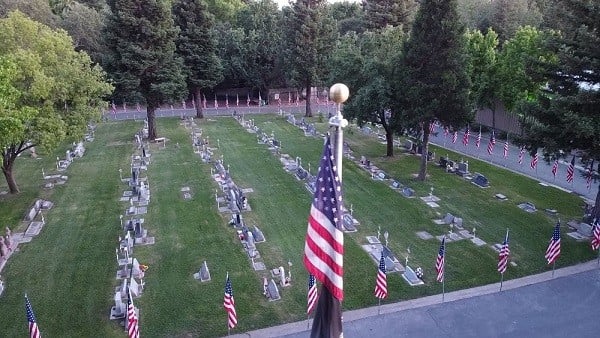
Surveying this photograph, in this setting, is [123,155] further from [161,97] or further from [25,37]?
[25,37]

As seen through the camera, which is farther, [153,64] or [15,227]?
[153,64]

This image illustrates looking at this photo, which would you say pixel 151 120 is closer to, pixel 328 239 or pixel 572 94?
pixel 572 94

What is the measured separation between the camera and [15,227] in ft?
72.5

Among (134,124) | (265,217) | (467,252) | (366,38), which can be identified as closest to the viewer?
(467,252)

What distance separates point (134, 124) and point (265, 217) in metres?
27.5

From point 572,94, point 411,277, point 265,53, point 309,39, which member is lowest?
point 411,277

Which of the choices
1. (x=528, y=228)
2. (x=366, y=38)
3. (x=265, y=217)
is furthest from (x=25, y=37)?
(x=528, y=228)

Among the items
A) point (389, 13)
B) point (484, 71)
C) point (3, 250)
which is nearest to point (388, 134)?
point (484, 71)

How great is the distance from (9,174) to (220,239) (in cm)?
1383

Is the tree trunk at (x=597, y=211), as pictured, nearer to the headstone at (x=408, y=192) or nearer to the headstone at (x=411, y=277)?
the headstone at (x=408, y=192)

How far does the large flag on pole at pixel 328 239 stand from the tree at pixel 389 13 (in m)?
50.9

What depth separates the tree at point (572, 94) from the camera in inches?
738

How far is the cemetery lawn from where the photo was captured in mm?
15664

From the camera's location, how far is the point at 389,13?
55.8m
